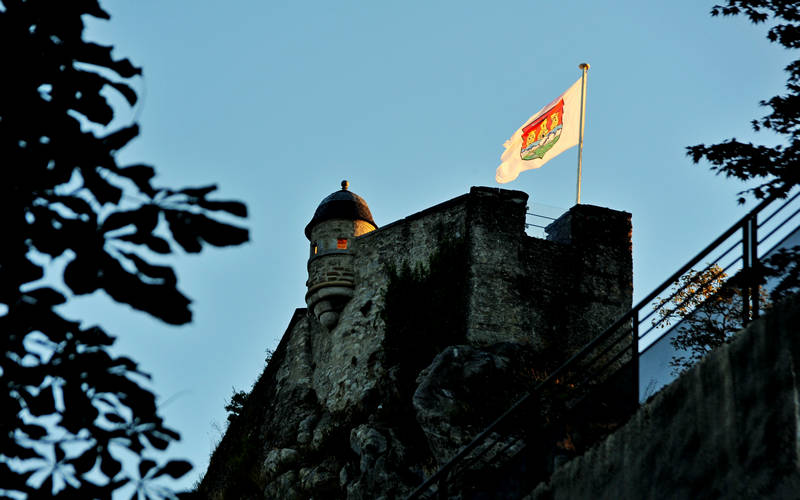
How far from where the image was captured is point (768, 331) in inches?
271

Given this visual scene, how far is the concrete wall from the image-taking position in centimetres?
650

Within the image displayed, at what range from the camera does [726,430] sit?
6922mm

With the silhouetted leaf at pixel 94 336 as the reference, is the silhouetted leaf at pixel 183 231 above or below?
above

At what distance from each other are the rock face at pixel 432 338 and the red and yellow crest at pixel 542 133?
1727mm

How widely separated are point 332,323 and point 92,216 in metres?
19.5

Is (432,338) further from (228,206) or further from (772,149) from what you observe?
(228,206)

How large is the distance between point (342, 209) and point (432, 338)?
4.25m

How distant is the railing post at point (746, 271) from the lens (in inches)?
312

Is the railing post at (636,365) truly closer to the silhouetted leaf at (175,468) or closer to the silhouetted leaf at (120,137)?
the silhouetted leaf at (175,468)

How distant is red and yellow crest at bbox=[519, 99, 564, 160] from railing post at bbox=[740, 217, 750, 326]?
16.1 m

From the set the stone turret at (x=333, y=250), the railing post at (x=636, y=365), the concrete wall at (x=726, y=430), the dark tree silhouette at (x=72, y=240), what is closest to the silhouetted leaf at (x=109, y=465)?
the dark tree silhouette at (x=72, y=240)

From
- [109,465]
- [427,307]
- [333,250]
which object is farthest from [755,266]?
[333,250]

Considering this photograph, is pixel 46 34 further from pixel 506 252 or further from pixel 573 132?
pixel 573 132

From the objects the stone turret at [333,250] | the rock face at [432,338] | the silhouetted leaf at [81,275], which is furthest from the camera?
the stone turret at [333,250]
